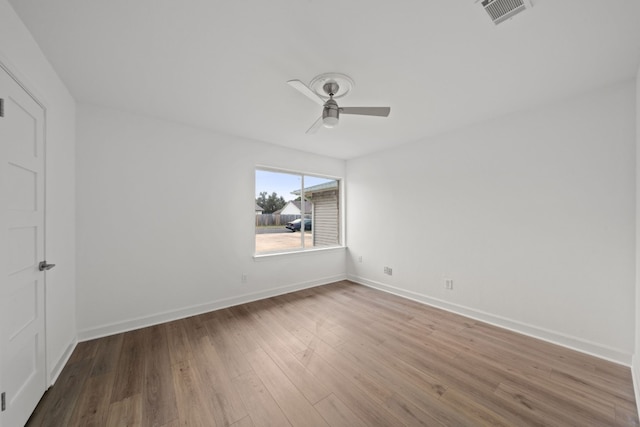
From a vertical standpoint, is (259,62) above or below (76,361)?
above

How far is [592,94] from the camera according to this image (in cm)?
229

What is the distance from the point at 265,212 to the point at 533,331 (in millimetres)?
3808

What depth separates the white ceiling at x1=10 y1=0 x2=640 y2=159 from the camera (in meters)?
1.41

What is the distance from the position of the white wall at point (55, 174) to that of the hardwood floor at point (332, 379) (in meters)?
0.34

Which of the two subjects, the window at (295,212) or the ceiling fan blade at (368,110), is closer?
the ceiling fan blade at (368,110)

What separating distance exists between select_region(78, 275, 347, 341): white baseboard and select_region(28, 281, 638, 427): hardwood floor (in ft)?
0.38

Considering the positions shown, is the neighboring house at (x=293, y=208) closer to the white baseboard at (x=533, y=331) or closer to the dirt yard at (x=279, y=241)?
the dirt yard at (x=279, y=241)

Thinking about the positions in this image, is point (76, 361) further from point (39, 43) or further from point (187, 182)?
point (39, 43)

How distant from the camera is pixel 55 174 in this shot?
2.00 m

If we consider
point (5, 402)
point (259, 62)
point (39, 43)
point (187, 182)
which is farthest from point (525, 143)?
point (5, 402)

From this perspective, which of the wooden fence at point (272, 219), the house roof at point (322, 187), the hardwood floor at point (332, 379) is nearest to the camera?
the hardwood floor at point (332, 379)

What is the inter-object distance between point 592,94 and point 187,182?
15.0ft

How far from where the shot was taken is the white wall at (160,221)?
2562 mm

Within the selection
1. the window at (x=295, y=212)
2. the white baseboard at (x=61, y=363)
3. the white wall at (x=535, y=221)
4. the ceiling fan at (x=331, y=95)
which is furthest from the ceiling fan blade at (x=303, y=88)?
the white baseboard at (x=61, y=363)
